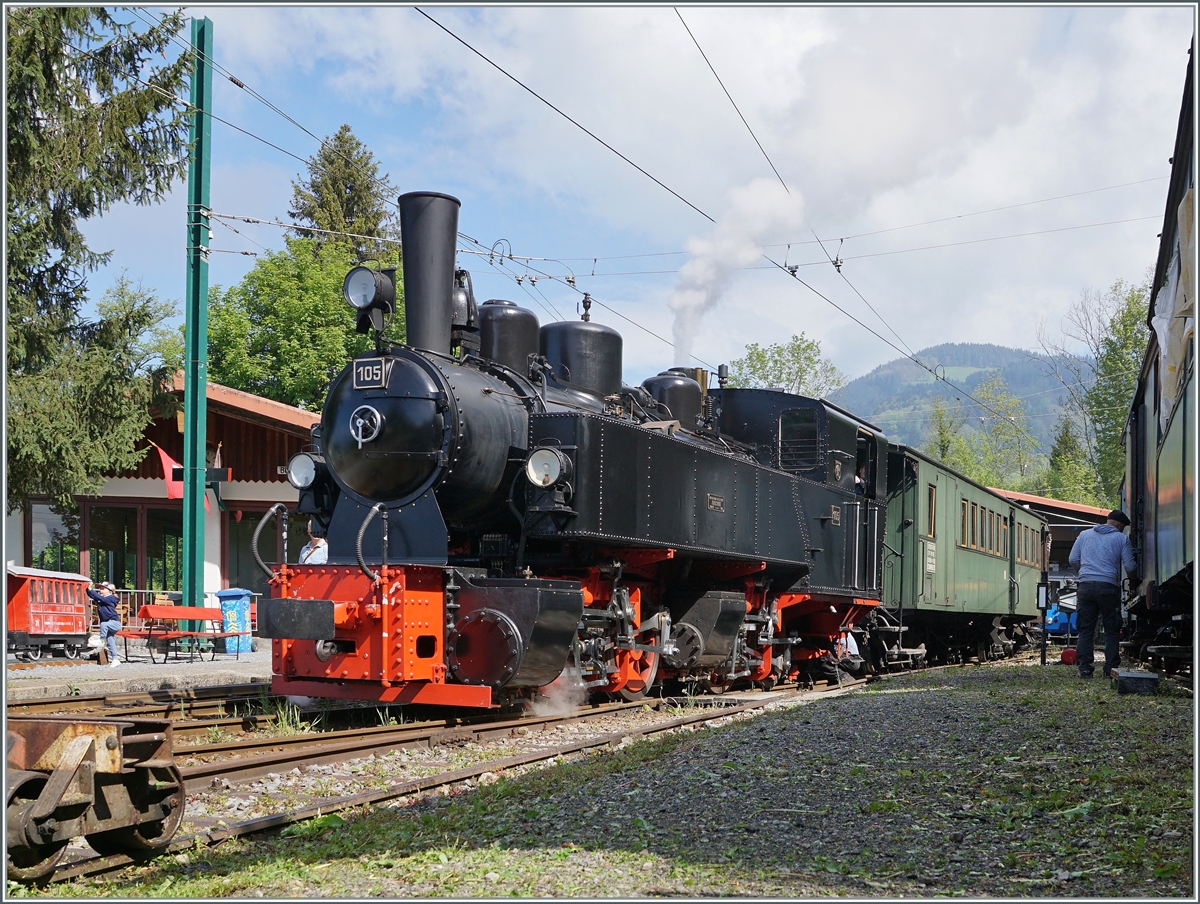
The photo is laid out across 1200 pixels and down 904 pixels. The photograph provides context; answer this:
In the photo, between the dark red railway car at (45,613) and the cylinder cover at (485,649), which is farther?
the dark red railway car at (45,613)

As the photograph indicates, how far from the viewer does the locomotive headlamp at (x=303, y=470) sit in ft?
31.0

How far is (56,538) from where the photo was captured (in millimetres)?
20641

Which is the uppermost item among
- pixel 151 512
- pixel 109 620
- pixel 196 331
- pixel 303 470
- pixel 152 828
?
pixel 196 331

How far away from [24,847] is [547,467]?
16.7ft

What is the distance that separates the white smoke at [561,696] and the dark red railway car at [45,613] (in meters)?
9.32

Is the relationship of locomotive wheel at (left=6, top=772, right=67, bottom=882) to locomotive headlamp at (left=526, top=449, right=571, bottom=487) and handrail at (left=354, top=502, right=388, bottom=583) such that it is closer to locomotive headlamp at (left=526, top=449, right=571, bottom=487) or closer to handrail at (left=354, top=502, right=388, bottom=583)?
handrail at (left=354, top=502, right=388, bottom=583)

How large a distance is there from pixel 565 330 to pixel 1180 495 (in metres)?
5.61

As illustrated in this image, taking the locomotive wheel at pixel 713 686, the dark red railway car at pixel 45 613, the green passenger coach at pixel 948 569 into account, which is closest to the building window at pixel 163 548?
the dark red railway car at pixel 45 613

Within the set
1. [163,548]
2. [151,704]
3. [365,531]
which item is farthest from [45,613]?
[365,531]

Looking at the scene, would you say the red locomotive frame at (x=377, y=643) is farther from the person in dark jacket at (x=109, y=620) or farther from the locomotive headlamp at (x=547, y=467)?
the person in dark jacket at (x=109, y=620)

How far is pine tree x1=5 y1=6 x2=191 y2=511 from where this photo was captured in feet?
44.8

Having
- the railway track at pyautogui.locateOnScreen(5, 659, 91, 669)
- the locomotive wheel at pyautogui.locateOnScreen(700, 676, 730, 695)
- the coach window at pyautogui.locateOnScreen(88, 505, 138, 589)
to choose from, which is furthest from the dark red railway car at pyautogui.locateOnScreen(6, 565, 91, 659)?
the locomotive wheel at pyautogui.locateOnScreen(700, 676, 730, 695)

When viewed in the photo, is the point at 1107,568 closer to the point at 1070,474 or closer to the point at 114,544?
the point at 114,544

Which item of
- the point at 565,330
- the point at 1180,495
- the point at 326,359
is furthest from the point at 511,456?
the point at 326,359
